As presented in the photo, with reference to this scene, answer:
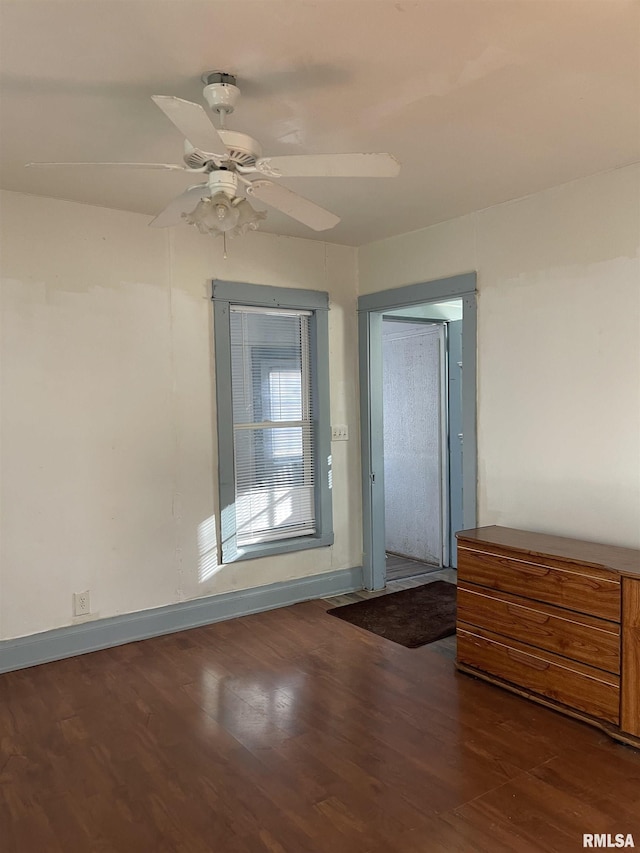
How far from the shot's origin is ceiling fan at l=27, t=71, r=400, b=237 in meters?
2.00

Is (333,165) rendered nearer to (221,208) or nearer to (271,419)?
(221,208)

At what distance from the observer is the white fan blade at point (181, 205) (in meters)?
2.25

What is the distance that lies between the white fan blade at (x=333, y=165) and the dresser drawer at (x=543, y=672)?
2.24 meters

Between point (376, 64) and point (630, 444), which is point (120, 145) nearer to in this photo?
point (376, 64)

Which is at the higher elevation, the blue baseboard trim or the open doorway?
the open doorway

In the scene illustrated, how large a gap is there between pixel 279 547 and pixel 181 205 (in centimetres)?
266

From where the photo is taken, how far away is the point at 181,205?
7.84 feet

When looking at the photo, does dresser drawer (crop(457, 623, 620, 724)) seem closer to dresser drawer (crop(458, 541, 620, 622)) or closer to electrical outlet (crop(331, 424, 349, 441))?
dresser drawer (crop(458, 541, 620, 622))

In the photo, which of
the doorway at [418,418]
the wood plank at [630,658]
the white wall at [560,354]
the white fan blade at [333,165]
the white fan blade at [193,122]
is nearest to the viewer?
the white fan blade at [193,122]

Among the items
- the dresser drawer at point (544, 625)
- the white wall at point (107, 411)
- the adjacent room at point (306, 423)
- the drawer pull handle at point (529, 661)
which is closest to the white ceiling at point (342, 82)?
the adjacent room at point (306, 423)

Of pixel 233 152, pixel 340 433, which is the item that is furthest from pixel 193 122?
pixel 340 433

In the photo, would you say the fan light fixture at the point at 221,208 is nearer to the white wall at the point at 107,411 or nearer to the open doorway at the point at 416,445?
the white wall at the point at 107,411

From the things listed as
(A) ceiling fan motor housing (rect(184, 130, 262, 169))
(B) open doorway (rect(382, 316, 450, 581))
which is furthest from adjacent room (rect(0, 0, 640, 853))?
(B) open doorway (rect(382, 316, 450, 581))

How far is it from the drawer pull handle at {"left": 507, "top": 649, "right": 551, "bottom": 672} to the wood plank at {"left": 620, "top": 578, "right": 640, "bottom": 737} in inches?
14.6
